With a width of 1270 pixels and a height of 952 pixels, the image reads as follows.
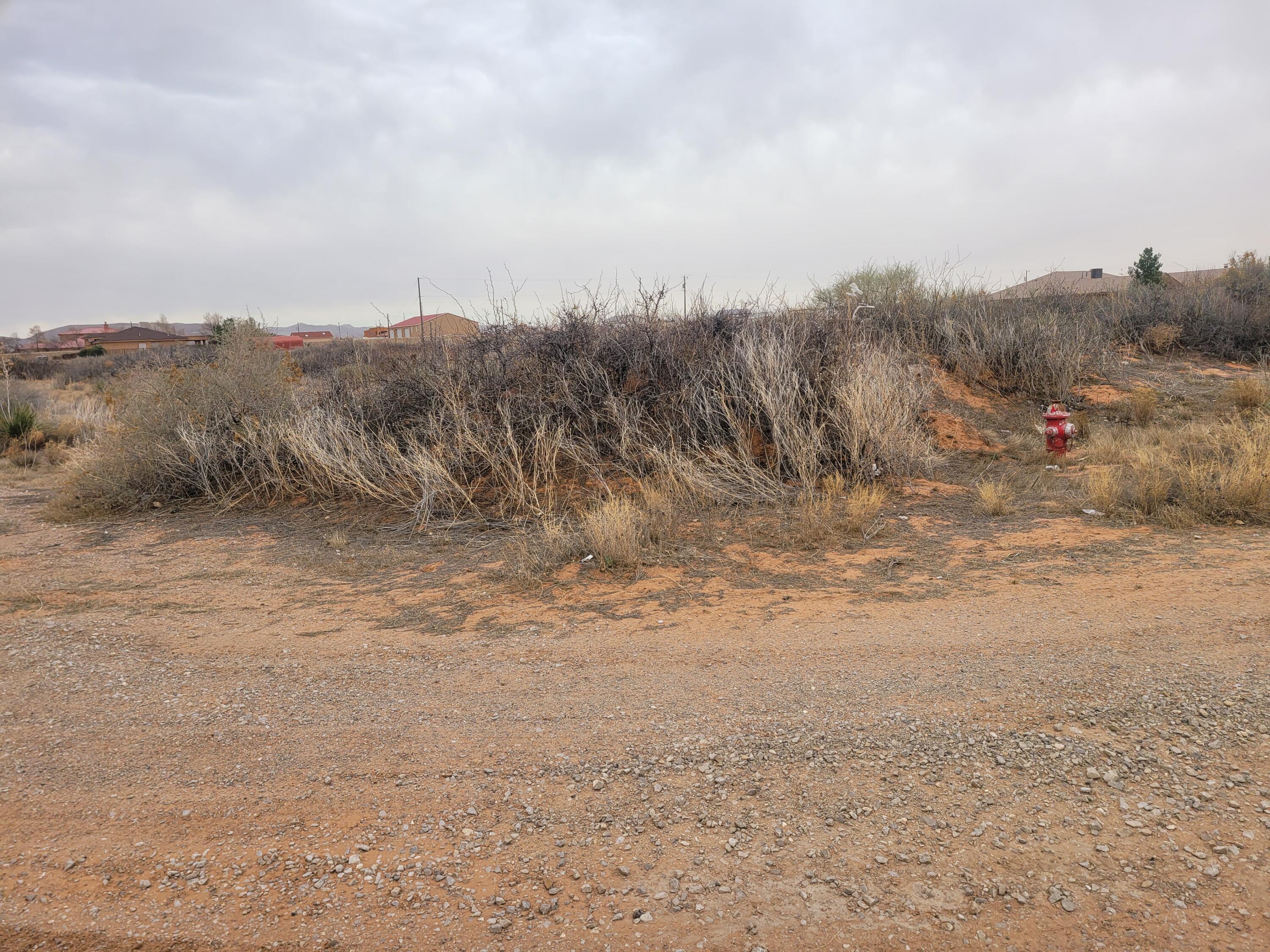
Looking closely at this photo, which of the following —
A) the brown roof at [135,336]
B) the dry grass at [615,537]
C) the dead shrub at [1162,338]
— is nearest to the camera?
the dry grass at [615,537]

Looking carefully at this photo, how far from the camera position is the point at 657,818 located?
2.59 m

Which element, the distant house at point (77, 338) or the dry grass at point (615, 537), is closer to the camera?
the dry grass at point (615, 537)

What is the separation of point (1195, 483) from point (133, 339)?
5864cm

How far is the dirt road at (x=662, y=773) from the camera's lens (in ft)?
7.16

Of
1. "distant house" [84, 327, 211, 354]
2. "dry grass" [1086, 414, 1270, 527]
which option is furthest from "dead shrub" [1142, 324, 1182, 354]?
"distant house" [84, 327, 211, 354]

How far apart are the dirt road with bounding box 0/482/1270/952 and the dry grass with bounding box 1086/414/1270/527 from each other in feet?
4.50

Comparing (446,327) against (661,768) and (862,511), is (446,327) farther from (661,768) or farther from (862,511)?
(661,768)

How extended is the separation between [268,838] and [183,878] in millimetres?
263

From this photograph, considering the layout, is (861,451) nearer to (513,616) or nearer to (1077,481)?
(1077,481)

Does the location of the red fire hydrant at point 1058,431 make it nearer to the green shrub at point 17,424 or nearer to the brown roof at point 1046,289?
the brown roof at point 1046,289

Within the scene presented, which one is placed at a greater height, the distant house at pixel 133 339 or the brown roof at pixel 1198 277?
the distant house at pixel 133 339

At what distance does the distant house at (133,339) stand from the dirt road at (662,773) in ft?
137

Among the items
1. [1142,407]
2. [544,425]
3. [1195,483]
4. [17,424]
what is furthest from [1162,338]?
[17,424]

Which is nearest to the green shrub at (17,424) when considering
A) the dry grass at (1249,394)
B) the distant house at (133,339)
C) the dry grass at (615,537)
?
the dry grass at (615,537)
